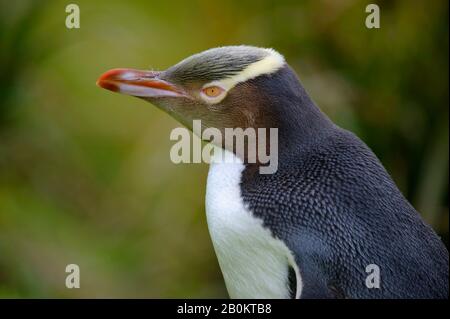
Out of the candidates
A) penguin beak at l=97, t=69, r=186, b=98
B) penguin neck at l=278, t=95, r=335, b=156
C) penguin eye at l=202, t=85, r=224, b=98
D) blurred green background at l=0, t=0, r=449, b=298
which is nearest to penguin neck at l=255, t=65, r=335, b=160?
penguin neck at l=278, t=95, r=335, b=156

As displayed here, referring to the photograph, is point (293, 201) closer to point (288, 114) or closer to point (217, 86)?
point (288, 114)

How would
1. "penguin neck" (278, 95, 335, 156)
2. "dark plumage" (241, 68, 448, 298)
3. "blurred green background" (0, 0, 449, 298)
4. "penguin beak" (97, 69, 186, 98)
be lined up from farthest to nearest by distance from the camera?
"blurred green background" (0, 0, 449, 298)
"penguin beak" (97, 69, 186, 98)
"penguin neck" (278, 95, 335, 156)
"dark plumage" (241, 68, 448, 298)

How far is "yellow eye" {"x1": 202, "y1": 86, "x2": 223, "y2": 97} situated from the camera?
2.19 m

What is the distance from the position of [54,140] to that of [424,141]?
2.17 meters

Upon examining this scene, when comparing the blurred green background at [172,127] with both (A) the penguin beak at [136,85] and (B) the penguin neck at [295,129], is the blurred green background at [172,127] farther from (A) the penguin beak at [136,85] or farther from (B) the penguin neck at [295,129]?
(B) the penguin neck at [295,129]

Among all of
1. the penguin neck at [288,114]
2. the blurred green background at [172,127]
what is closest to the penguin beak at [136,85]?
the penguin neck at [288,114]

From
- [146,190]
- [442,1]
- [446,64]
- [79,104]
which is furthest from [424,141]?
[79,104]

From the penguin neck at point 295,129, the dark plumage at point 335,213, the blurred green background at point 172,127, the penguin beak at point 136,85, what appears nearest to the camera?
the dark plumage at point 335,213

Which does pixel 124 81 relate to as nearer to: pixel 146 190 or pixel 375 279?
pixel 375 279

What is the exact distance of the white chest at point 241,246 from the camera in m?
2.00

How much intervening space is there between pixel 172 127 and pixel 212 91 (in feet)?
6.34

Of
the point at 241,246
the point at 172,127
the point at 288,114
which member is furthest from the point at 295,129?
the point at 172,127

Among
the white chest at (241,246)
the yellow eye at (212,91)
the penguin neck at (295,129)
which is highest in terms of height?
the yellow eye at (212,91)

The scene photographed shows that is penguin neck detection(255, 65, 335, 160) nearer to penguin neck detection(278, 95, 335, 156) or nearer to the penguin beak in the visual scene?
penguin neck detection(278, 95, 335, 156)
